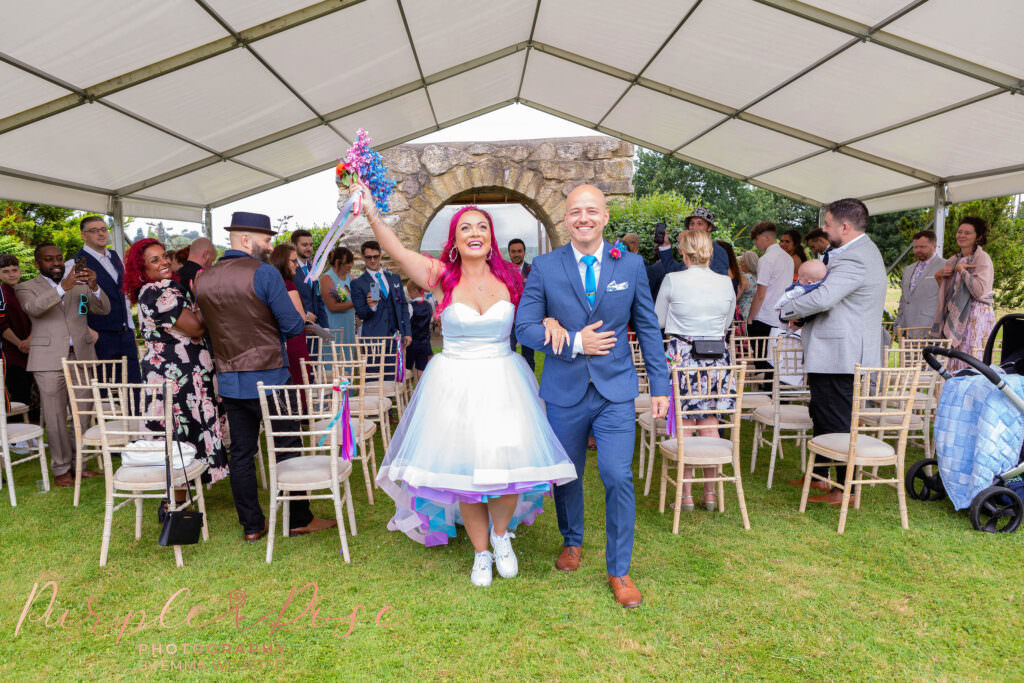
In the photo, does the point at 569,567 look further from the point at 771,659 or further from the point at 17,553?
the point at 17,553

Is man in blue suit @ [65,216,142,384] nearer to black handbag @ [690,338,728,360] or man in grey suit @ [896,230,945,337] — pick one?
black handbag @ [690,338,728,360]

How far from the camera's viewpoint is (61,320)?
15.0 feet

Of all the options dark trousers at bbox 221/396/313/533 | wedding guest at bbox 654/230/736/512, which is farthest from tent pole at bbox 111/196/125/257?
wedding guest at bbox 654/230/736/512

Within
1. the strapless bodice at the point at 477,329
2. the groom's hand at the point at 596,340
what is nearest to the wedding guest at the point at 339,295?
the strapless bodice at the point at 477,329

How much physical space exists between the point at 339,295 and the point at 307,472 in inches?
145

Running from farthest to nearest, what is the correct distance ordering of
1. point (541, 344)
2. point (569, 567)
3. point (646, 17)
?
point (646, 17), point (569, 567), point (541, 344)

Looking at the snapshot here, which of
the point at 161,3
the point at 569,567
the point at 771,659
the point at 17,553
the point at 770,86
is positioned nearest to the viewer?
the point at 771,659

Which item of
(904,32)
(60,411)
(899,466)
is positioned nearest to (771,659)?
(899,466)

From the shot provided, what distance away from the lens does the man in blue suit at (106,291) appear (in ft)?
16.1

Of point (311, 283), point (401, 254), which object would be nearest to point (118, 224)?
point (311, 283)

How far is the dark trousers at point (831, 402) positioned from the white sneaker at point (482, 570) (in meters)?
2.36

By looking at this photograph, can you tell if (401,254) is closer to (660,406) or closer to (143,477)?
(660,406)

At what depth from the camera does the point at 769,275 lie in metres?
6.36

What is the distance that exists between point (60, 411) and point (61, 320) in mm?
700
